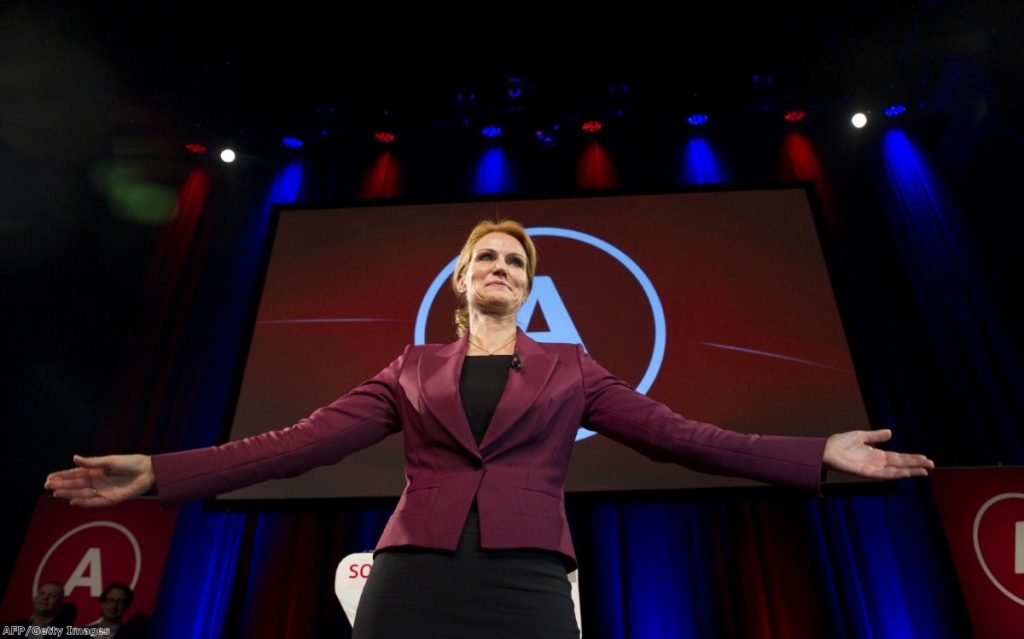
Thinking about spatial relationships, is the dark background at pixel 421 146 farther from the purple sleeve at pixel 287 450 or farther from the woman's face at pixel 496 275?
the purple sleeve at pixel 287 450

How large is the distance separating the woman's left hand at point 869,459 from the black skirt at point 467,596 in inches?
21.7

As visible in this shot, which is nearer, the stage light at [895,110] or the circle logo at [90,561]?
the circle logo at [90,561]

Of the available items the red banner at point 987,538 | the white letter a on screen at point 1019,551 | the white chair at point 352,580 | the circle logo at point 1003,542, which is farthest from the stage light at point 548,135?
the white letter a on screen at point 1019,551

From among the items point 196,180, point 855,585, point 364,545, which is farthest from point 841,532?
point 196,180

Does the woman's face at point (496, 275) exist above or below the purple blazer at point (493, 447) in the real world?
above

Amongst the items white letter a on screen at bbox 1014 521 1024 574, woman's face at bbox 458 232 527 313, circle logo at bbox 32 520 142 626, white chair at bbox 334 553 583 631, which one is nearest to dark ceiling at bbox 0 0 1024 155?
white letter a on screen at bbox 1014 521 1024 574

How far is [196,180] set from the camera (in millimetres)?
5191

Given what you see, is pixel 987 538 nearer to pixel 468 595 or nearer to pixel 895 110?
pixel 895 110

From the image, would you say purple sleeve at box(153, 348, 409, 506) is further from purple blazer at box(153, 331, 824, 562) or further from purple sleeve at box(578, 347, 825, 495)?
purple sleeve at box(578, 347, 825, 495)

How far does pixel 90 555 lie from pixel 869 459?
4280 millimetres

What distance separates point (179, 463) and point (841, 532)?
3617mm

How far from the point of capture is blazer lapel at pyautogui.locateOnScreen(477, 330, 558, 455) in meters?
1.26

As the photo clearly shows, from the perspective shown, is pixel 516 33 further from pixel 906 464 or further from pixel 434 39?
pixel 906 464

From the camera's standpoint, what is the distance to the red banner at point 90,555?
12.7 feet
